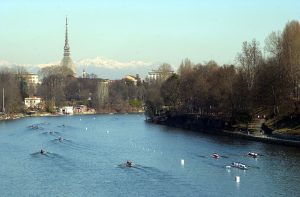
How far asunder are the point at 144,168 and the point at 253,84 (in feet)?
109

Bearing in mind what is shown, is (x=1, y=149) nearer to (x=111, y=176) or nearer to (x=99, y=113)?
(x=111, y=176)

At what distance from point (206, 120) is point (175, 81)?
852 inches

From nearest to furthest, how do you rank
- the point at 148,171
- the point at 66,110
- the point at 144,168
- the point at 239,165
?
the point at 148,171 → the point at 239,165 → the point at 144,168 → the point at 66,110

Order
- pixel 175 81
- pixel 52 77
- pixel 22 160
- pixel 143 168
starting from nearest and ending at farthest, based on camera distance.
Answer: pixel 143 168, pixel 22 160, pixel 175 81, pixel 52 77

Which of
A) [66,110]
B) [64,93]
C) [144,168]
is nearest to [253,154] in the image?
[144,168]

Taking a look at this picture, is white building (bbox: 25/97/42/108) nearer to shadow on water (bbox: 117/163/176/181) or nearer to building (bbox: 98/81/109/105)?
building (bbox: 98/81/109/105)

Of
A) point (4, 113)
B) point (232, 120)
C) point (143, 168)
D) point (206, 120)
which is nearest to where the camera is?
point (143, 168)

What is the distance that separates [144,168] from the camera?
4847 centimetres

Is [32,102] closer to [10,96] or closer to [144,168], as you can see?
[10,96]

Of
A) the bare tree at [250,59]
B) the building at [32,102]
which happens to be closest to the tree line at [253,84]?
Answer: the bare tree at [250,59]

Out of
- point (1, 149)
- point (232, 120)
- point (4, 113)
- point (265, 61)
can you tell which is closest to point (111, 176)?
point (1, 149)

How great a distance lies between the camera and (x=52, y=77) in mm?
173625

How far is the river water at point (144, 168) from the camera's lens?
39844 millimetres

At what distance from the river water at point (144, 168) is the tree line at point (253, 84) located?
23.7ft
